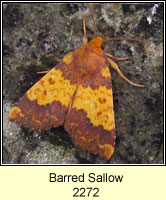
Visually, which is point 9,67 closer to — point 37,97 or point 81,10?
point 37,97

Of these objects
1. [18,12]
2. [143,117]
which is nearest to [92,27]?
[18,12]

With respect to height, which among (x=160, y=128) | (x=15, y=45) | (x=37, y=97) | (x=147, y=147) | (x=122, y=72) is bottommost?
(x=147, y=147)

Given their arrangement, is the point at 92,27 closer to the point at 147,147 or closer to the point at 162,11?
the point at 162,11

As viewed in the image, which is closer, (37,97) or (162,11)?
(37,97)

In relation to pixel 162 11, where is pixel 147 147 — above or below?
below

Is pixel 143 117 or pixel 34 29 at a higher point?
pixel 34 29

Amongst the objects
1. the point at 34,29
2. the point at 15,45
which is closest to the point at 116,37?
the point at 34,29
